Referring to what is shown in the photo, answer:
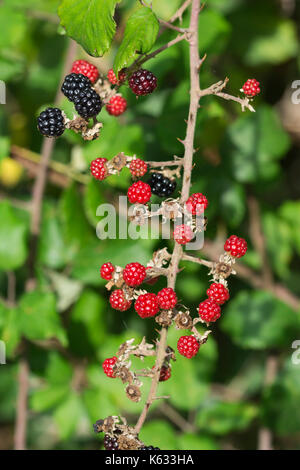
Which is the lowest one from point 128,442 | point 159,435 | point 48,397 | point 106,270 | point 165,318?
point 159,435

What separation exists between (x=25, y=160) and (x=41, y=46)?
0.73m

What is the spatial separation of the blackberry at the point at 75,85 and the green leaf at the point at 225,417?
4.69ft

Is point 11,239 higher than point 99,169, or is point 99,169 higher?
point 99,169

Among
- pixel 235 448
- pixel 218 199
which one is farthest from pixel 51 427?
pixel 218 199

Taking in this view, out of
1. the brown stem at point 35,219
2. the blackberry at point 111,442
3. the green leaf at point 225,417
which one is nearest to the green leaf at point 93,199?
the brown stem at point 35,219

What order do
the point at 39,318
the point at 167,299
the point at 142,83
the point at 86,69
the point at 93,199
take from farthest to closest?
1. the point at 93,199
2. the point at 39,318
3. the point at 86,69
4. the point at 142,83
5. the point at 167,299

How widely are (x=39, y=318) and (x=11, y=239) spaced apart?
30 cm

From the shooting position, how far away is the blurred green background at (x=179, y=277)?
205cm

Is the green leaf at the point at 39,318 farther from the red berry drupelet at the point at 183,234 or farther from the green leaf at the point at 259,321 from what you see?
the red berry drupelet at the point at 183,234

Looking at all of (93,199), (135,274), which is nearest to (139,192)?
(135,274)

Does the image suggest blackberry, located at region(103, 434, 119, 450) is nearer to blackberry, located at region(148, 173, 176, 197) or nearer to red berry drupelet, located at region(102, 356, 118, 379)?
red berry drupelet, located at region(102, 356, 118, 379)

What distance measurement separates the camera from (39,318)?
197cm

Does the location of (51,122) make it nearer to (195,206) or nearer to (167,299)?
(195,206)

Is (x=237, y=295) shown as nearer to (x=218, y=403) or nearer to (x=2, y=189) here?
(x=218, y=403)
